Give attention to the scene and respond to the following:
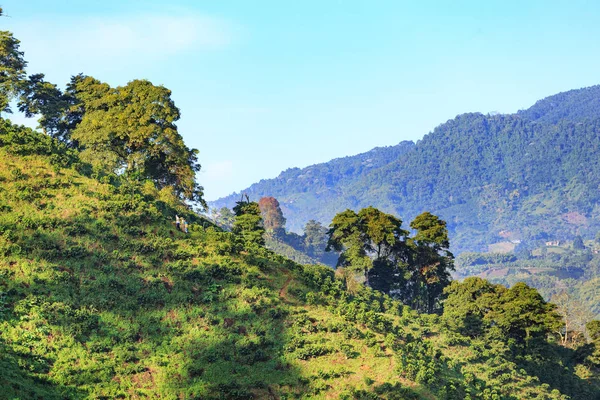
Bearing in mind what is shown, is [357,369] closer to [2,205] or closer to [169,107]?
[2,205]

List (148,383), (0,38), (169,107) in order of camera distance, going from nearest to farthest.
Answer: (148,383) → (169,107) → (0,38)

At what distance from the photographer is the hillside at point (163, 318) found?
112ft

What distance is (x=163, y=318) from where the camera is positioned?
3866 cm

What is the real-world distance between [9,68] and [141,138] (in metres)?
16.2

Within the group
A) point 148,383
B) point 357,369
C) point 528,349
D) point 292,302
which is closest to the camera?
point 148,383

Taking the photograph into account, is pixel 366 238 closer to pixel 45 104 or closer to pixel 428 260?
pixel 428 260

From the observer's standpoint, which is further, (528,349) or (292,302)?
(528,349)

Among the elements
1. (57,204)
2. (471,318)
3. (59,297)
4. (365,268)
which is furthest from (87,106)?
(471,318)

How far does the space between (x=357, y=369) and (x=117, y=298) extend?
13.2 m

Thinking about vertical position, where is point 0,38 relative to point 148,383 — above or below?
above

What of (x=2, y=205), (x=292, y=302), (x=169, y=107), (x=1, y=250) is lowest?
(x=292, y=302)

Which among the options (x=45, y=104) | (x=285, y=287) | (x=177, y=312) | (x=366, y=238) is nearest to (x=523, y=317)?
(x=366, y=238)

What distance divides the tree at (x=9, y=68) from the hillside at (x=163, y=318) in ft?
52.8

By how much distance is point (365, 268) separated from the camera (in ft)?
233
